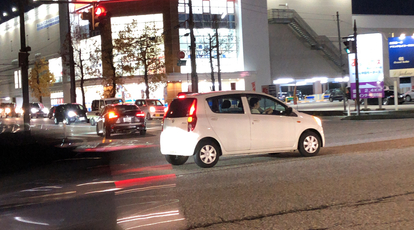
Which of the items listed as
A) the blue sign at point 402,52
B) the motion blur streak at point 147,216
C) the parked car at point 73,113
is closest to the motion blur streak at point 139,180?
the motion blur streak at point 147,216

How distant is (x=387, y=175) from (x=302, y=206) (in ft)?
9.30

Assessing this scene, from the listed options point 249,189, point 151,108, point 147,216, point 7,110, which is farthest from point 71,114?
point 7,110

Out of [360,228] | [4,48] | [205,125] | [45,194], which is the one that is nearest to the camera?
[360,228]

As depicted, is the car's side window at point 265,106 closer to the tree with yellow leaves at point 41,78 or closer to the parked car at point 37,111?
the parked car at point 37,111

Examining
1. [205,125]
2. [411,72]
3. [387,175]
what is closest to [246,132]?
[205,125]

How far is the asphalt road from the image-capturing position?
5.62 metres

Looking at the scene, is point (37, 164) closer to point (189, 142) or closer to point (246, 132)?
point (189, 142)

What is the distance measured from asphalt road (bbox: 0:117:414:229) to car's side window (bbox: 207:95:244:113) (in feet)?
4.57

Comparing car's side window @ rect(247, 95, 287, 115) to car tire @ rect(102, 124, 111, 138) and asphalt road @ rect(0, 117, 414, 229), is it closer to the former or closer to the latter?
asphalt road @ rect(0, 117, 414, 229)

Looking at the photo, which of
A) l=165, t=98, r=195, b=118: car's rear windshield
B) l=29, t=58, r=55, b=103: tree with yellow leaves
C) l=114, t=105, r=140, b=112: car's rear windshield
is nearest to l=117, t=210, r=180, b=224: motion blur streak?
l=165, t=98, r=195, b=118: car's rear windshield

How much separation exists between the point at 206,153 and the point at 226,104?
50.0 inches

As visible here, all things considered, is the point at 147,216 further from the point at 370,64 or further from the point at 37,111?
the point at 37,111

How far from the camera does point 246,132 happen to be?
31.8ft

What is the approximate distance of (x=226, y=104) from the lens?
9.70 metres
